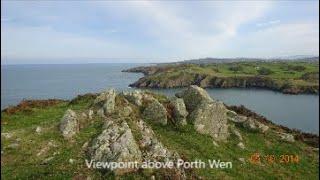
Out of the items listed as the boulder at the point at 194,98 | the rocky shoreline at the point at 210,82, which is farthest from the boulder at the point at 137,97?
the rocky shoreline at the point at 210,82

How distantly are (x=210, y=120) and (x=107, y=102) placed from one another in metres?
8.94

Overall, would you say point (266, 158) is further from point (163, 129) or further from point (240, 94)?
point (240, 94)

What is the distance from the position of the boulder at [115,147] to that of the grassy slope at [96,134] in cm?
94

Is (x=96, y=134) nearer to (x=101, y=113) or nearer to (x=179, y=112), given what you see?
(x=101, y=113)

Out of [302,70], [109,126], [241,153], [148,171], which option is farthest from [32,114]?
[302,70]

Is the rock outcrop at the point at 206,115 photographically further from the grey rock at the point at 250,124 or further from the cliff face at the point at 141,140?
the grey rock at the point at 250,124

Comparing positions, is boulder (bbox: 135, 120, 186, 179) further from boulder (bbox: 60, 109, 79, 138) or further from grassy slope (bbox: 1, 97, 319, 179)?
boulder (bbox: 60, 109, 79, 138)

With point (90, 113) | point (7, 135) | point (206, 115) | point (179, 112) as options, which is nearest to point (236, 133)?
point (206, 115)

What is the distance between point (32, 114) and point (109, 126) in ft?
35.2

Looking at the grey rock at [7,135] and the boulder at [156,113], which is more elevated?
the boulder at [156,113]

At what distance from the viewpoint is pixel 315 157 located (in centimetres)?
3253

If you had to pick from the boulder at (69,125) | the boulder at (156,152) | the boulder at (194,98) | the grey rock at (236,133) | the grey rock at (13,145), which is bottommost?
the grey rock at (236,133)

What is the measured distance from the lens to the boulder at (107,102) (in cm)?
3023

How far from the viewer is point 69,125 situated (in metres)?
26.6
